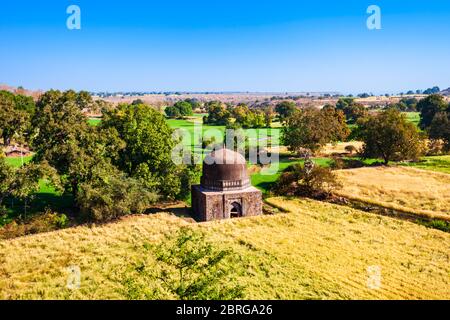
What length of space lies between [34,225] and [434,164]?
59.2 m

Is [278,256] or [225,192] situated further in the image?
[225,192]

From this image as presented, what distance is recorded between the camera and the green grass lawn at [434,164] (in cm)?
6050

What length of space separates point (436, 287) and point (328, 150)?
56740mm

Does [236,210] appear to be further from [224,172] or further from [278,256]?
[278,256]

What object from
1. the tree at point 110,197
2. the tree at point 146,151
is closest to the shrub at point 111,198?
the tree at point 110,197

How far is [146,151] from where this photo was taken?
130ft

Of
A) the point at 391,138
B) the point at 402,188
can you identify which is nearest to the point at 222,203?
the point at 402,188

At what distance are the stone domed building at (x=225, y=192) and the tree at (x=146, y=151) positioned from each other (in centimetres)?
385

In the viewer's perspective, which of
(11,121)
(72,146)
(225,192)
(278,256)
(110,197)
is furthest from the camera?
(11,121)

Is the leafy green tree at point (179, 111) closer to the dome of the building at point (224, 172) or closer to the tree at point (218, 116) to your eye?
the tree at point (218, 116)

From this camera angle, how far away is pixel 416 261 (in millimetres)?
27844
